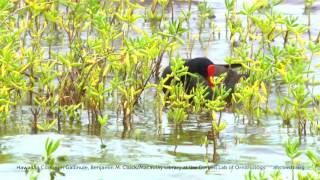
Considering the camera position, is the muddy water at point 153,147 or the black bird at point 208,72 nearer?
the muddy water at point 153,147

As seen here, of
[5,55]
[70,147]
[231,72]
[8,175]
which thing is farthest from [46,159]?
[231,72]

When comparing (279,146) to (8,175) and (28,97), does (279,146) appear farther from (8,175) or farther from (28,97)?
(28,97)

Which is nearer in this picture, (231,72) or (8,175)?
(8,175)

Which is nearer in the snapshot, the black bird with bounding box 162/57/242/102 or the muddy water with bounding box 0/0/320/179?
the muddy water with bounding box 0/0/320/179

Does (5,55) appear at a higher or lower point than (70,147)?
higher

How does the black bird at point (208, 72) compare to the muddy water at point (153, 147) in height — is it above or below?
above

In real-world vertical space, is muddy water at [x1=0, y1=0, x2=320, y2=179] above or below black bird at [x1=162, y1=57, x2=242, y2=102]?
below

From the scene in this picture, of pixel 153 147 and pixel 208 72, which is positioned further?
pixel 208 72

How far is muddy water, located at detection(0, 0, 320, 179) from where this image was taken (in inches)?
238

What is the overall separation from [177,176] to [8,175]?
3.38 feet

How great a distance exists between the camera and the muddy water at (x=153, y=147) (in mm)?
6043

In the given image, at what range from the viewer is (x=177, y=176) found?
5.93 m

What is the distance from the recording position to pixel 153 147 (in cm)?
670

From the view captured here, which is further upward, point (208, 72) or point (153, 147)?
point (208, 72)
